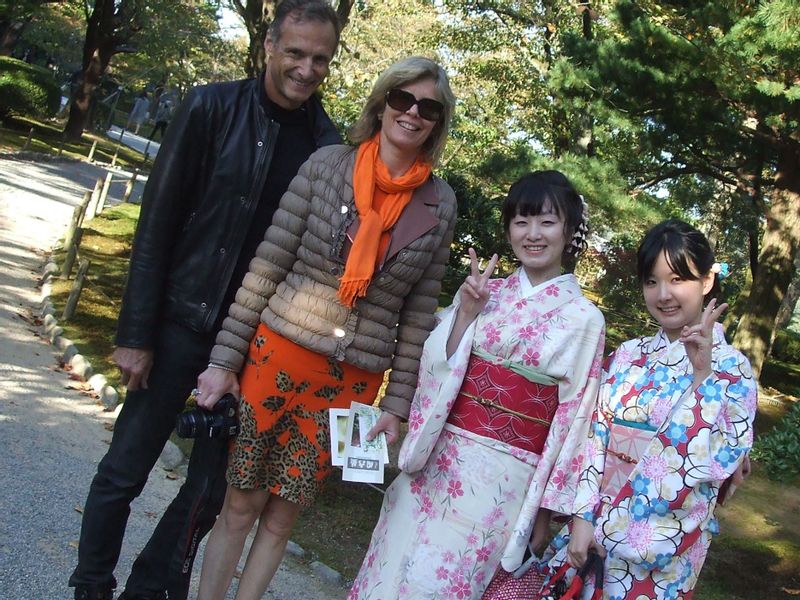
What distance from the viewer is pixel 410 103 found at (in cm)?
277

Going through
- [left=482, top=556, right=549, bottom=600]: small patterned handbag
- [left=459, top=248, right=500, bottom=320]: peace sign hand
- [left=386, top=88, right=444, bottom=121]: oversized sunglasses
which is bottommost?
[left=482, top=556, right=549, bottom=600]: small patterned handbag

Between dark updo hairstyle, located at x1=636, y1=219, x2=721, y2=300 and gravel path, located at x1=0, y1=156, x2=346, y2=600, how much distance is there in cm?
233

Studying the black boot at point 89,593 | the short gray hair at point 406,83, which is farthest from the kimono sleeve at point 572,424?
the black boot at point 89,593

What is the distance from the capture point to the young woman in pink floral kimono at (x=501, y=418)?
101 inches

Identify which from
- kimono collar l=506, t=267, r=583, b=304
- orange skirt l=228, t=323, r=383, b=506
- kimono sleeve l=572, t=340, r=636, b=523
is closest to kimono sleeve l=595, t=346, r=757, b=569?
kimono sleeve l=572, t=340, r=636, b=523

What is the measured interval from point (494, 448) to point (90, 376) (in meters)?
4.92

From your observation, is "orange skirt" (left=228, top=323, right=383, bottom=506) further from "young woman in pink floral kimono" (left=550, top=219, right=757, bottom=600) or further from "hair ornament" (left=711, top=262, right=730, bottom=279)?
"hair ornament" (left=711, top=262, right=730, bottom=279)

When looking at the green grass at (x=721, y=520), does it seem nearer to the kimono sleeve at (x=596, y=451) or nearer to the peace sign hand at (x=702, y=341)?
the kimono sleeve at (x=596, y=451)

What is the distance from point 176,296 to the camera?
2.91 m

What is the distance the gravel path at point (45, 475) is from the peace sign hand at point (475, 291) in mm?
1847

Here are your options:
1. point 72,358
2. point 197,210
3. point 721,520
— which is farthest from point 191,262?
point 721,520

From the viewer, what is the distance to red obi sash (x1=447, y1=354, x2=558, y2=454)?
260cm

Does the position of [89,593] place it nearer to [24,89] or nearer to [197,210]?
[197,210]

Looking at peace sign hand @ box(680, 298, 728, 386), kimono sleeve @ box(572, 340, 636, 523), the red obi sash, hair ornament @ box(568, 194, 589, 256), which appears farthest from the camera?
hair ornament @ box(568, 194, 589, 256)
